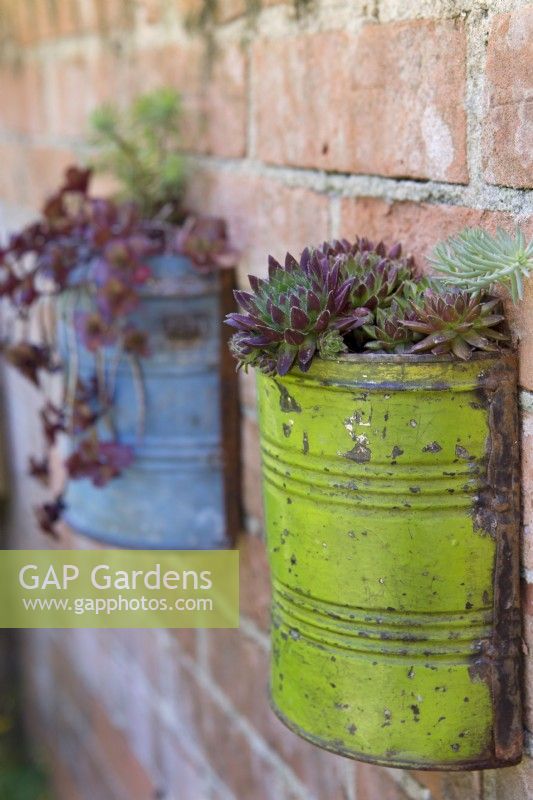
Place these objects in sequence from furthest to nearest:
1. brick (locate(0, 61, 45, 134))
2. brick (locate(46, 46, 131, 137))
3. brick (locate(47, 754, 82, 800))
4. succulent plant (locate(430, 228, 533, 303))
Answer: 1. brick (locate(47, 754, 82, 800))
2. brick (locate(0, 61, 45, 134))
3. brick (locate(46, 46, 131, 137))
4. succulent plant (locate(430, 228, 533, 303))

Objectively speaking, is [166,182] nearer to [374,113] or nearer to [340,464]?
[374,113]

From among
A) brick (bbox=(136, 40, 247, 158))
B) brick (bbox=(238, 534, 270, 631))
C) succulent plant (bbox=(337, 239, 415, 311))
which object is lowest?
brick (bbox=(238, 534, 270, 631))

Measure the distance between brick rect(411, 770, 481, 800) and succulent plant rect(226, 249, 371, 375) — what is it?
0.47 meters

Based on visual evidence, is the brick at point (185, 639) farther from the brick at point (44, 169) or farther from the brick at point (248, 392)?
the brick at point (44, 169)

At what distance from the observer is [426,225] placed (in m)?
0.91

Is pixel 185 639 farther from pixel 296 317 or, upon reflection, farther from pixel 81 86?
pixel 296 317

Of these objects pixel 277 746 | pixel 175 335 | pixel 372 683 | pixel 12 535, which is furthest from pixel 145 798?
pixel 372 683

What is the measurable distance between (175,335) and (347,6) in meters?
0.45

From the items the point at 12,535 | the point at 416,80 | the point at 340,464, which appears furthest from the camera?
the point at 12,535

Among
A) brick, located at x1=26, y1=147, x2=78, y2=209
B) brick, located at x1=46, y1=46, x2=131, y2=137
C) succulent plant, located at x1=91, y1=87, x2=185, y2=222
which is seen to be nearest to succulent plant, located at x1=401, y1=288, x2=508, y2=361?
succulent plant, located at x1=91, y1=87, x2=185, y2=222

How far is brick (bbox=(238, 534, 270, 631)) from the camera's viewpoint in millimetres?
1346

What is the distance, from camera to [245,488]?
1350 millimetres

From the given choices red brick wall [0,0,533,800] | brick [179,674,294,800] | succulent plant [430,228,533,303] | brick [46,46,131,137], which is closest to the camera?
succulent plant [430,228,533,303]

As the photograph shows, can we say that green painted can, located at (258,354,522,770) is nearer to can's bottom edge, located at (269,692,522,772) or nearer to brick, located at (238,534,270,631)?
can's bottom edge, located at (269,692,522,772)
